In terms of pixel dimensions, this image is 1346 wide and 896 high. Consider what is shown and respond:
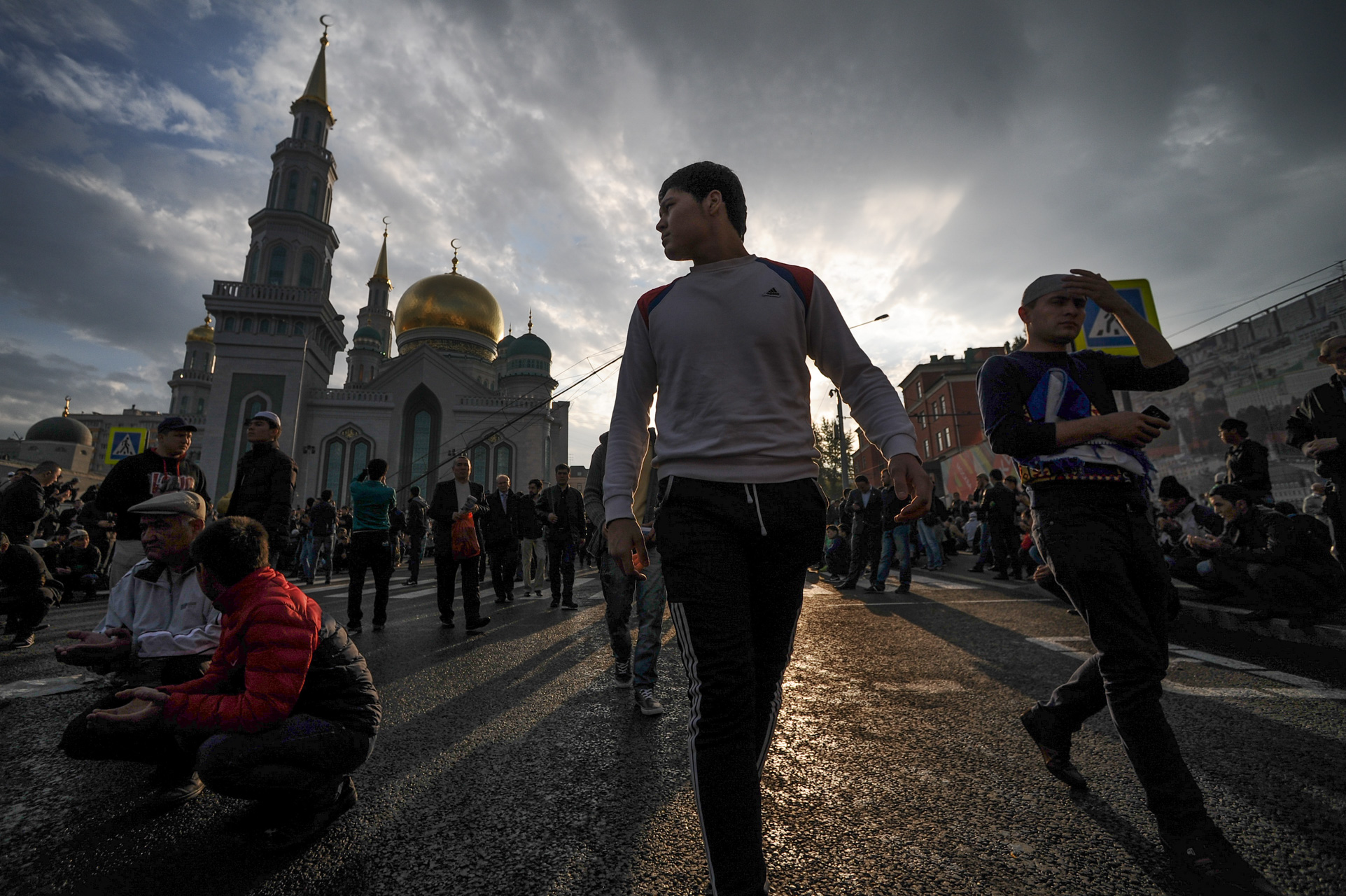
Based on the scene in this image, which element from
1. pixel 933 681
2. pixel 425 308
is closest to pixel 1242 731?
pixel 933 681

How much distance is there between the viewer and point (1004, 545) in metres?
10.4

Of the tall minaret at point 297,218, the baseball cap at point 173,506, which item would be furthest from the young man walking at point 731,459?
the tall minaret at point 297,218

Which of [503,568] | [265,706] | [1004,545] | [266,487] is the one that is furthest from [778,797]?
[1004,545]

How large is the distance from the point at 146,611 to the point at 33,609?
16.6 ft

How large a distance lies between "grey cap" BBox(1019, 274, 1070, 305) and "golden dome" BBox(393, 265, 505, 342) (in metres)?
48.5

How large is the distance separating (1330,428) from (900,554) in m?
4.78

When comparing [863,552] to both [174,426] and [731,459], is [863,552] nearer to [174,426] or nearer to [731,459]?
[174,426]

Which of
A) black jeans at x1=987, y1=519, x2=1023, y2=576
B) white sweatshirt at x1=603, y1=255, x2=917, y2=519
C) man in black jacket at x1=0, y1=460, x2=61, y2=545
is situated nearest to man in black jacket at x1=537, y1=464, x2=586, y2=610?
man in black jacket at x1=0, y1=460, x2=61, y2=545

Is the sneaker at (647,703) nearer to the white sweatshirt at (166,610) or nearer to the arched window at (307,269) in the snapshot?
the white sweatshirt at (166,610)

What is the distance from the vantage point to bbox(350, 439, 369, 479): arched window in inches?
1471

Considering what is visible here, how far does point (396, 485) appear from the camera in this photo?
3844cm

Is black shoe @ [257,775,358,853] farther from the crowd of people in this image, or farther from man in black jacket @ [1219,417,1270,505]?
man in black jacket @ [1219,417,1270,505]

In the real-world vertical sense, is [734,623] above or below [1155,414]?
below

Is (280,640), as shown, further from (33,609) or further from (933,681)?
(33,609)
